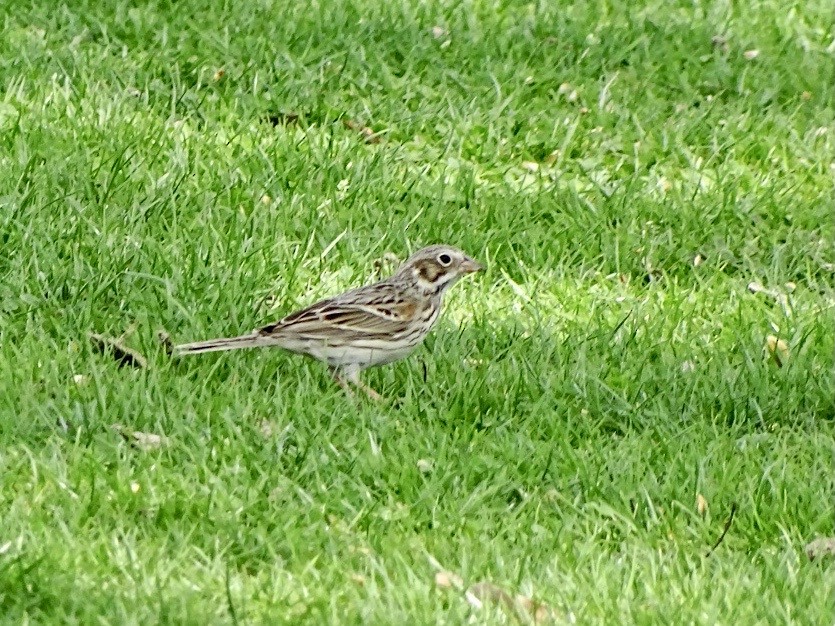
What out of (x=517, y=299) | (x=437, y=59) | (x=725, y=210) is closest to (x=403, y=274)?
(x=517, y=299)

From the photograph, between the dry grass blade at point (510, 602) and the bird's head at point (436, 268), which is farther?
the bird's head at point (436, 268)

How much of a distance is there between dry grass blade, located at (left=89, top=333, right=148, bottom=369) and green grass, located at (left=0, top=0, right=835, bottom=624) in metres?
0.06

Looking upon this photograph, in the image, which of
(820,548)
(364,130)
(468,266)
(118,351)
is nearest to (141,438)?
(118,351)

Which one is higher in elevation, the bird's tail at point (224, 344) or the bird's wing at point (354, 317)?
the bird's wing at point (354, 317)

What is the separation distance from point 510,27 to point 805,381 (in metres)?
4.46

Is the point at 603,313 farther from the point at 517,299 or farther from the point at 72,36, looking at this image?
the point at 72,36

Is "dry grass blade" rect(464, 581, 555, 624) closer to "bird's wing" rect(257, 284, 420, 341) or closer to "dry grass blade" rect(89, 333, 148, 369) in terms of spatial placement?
"bird's wing" rect(257, 284, 420, 341)

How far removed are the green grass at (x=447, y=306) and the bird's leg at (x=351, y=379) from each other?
62mm

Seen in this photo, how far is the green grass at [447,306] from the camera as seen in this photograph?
5.56m

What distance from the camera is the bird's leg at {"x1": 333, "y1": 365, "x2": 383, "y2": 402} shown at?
6941 mm

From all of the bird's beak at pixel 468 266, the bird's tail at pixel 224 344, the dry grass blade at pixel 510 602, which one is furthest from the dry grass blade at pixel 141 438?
the bird's beak at pixel 468 266

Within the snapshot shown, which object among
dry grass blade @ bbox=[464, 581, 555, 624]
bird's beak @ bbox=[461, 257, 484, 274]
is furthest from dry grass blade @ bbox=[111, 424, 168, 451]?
bird's beak @ bbox=[461, 257, 484, 274]

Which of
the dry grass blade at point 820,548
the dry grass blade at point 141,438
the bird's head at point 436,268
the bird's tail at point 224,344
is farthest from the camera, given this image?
the bird's head at point 436,268

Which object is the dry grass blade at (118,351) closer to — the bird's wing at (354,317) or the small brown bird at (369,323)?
the small brown bird at (369,323)
